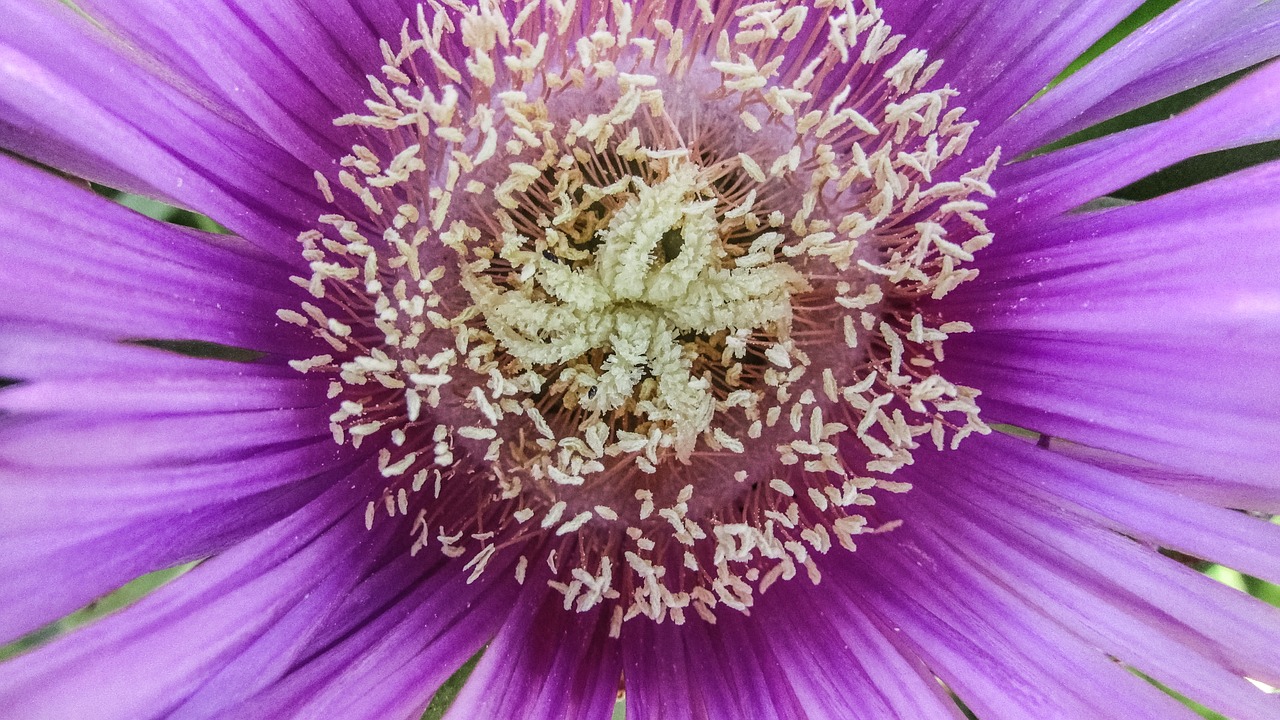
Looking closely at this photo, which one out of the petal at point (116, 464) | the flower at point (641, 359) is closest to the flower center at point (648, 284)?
the flower at point (641, 359)

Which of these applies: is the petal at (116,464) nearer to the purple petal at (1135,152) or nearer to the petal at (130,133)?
the petal at (130,133)

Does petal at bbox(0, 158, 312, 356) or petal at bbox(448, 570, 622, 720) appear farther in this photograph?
petal at bbox(448, 570, 622, 720)

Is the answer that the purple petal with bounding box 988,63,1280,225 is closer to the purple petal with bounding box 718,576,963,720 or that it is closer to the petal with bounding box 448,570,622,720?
the purple petal with bounding box 718,576,963,720

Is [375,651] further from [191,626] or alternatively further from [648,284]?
[648,284]

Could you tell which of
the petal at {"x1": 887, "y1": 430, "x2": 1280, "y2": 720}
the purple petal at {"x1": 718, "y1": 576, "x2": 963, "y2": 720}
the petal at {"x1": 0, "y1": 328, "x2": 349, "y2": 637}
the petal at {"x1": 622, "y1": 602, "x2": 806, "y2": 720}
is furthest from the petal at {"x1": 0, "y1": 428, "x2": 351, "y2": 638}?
the petal at {"x1": 887, "y1": 430, "x2": 1280, "y2": 720}

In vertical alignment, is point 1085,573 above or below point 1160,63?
below

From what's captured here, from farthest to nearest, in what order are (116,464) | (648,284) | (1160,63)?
(648,284), (1160,63), (116,464)

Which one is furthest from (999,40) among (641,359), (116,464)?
(116,464)
